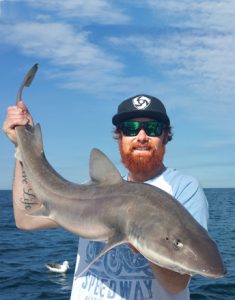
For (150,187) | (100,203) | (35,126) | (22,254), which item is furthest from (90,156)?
(22,254)

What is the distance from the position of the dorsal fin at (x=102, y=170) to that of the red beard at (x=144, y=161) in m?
0.38

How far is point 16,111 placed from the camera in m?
4.99

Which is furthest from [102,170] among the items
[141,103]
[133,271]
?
[133,271]

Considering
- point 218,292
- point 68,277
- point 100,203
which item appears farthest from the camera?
point 68,277

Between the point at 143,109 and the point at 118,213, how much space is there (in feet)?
3.72

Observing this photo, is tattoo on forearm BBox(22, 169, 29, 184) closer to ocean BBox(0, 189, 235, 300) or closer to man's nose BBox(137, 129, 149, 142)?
man's nose BBox(137, 129, 149, 142)

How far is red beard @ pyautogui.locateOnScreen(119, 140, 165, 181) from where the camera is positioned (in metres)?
4.31

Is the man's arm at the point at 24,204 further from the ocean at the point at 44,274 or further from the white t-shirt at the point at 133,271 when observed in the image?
the ocean at the point at 44,274

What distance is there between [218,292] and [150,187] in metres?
12.6

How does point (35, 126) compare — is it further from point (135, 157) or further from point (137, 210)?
point (137, 210)

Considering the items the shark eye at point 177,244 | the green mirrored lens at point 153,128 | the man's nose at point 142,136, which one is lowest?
the shark eye at point 177,244

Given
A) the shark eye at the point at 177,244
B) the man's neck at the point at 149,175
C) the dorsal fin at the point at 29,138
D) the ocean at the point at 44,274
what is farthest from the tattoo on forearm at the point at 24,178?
the ocean at the point at 44,274

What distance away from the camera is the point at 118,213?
3.73 m

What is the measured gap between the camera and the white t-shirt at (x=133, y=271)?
4088mm
